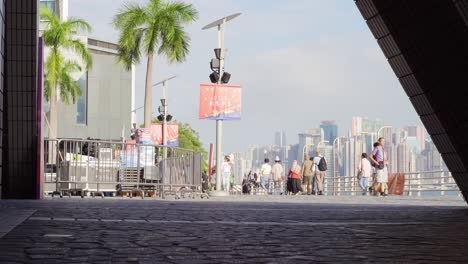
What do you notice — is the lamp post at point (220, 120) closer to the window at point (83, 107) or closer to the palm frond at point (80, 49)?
the palm frond at point (80, 49)

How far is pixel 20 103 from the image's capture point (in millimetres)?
18578

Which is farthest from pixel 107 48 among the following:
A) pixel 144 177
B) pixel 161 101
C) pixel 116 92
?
pixel 144 177

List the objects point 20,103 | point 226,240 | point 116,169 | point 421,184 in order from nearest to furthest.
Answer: point 226,240, point 20,103, point 116,169, point 421,184

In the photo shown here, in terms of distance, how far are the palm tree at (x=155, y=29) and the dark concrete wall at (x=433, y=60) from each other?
3994 centimetres

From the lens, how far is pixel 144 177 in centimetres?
2472

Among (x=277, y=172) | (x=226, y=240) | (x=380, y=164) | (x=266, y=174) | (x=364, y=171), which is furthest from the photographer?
(x=266, y=174)

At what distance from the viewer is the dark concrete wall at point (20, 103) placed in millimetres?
18219

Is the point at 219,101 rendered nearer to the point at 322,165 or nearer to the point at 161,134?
the point at 322,165

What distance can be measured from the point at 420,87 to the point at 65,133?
81.0 m

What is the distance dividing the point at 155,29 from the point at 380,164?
24.3 meters

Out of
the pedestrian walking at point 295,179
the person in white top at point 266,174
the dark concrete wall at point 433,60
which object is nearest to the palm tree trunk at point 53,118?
the person in white top at point 266,174

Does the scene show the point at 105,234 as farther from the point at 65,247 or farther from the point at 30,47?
the point at 30,47

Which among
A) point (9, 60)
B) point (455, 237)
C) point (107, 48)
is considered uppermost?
point (107, 48)

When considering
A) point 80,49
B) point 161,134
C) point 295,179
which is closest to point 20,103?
point 295,179
